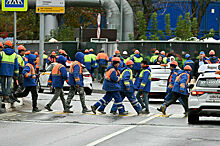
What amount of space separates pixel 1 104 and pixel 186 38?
21063 millimetres

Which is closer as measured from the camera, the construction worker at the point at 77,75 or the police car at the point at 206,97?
the police car at the point at 206,97

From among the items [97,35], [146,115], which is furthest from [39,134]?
[97,35]

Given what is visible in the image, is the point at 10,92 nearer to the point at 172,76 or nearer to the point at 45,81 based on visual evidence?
the point at 172,76

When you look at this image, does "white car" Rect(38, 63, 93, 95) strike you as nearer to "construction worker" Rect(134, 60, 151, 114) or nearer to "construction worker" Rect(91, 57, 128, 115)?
"construction worker" Rect(134, 60, 151, 114)

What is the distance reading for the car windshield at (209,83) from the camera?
16766 millimetres

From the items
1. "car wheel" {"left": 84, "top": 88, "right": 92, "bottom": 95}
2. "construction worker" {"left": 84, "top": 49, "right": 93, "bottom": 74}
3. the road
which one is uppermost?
"construction worker" {"left": 84, "top": 49, "right": 93, "bottom": 74}

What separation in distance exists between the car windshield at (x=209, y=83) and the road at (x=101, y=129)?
0.99 m

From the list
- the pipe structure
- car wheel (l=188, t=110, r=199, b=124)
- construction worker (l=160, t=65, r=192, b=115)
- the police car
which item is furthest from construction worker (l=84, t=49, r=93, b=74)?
the police car

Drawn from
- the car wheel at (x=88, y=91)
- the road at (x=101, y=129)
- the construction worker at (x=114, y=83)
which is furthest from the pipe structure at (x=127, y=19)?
the construction worker at (x=114, y=83)

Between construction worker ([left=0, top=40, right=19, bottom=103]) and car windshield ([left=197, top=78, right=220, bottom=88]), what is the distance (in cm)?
535

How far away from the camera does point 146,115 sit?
1944 centimetres

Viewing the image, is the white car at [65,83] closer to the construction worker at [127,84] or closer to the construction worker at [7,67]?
the construction worker at [127,84]

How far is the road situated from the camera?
13352mm

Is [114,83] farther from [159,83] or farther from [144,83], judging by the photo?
[159,83]
